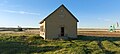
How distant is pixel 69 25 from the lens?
3462 centimetres

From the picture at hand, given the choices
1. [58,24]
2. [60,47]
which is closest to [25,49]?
[60,47]

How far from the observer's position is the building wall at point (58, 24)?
111ft

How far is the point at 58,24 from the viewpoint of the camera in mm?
34062

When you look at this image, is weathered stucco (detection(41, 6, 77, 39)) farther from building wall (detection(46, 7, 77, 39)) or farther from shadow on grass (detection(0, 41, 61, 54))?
shadow on grass (detection(0, 41, 61, 54))

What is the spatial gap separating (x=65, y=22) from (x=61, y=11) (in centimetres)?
196

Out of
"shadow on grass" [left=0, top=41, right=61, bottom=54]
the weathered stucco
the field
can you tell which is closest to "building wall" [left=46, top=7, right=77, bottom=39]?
the weathered stucco

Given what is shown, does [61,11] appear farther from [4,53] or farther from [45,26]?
[4,53]

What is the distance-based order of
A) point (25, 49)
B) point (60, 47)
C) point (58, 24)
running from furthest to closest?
point (58, 24), point (60, 47), point (25, 49)

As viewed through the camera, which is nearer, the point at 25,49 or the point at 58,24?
the point at 25,49

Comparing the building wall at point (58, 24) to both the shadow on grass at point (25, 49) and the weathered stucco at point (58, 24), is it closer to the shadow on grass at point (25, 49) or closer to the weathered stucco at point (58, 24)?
the weathered stucco at point (58, 24)

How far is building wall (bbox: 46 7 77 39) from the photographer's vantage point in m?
33.8

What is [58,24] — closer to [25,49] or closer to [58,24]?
[58,24]

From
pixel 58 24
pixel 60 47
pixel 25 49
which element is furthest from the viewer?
pixel 58 24

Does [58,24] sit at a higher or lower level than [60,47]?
higher
